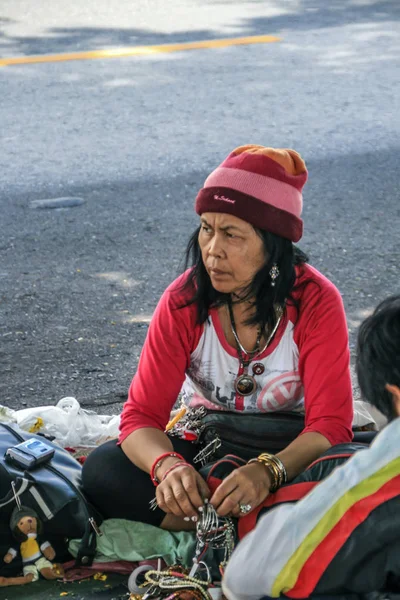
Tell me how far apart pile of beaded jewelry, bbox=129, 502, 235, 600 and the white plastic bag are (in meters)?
0.88

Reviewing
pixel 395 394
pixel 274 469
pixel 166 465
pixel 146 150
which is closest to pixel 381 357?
pixel 395 394

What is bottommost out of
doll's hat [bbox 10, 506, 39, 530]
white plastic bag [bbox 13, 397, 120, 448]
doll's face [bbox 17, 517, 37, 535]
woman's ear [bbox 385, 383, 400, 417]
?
white plastic bag [bbox 13, 397, 120, 448]

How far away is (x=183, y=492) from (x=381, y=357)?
0.70 metres

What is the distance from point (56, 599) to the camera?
2.81 m

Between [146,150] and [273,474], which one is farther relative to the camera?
[146,150]

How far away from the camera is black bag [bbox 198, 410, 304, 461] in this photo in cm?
308

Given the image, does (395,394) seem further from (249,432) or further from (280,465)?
(249,432)

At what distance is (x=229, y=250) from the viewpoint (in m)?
2.86

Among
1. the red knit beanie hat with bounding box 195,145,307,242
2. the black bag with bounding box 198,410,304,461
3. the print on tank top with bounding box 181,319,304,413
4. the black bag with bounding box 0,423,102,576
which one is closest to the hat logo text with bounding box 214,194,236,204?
the red knit beanie hat with bounding box 195,145,307,242

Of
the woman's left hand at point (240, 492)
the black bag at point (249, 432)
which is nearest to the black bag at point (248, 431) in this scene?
the black bag at point (249, 432)

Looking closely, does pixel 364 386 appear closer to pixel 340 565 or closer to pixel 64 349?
pixel 340 565

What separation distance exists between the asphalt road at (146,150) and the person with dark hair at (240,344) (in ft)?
2.98

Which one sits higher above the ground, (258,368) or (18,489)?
(258,368)

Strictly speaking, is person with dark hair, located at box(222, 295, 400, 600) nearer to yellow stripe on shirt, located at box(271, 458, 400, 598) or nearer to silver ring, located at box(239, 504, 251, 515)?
yellow stripe on shirt, located at box(271, 458, 400, 598)
